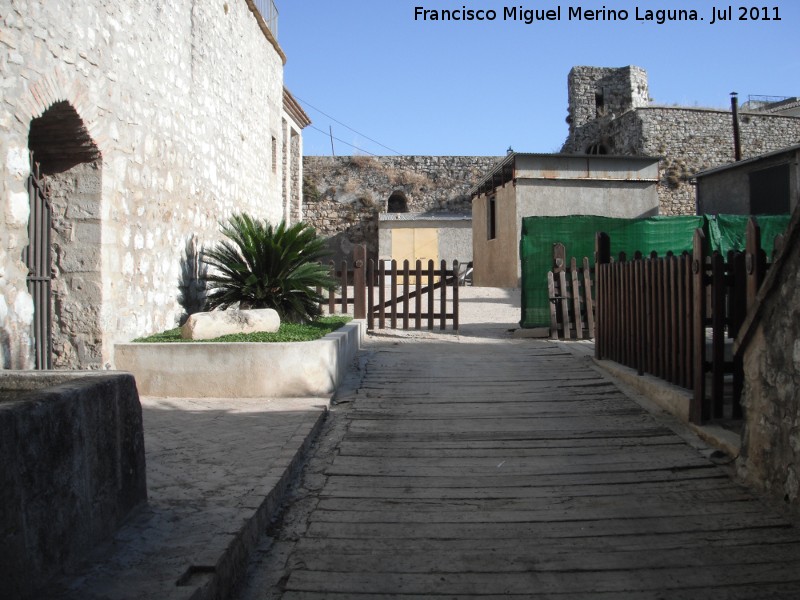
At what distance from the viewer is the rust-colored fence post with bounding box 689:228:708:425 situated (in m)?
5.13

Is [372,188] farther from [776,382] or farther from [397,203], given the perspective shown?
[776,382]

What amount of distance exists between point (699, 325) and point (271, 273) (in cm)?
511

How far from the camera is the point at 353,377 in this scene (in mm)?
7500

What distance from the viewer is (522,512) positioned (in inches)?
152

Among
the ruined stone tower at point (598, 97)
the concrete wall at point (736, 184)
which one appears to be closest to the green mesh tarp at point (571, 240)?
the concrete wall at point (736, 184)

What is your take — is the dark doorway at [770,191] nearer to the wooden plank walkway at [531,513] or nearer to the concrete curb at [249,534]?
the wooden plank walkway at [531,513]

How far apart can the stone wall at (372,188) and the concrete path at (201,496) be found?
953 inches

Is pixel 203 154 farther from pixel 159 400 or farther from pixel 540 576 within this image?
pixel 540 576

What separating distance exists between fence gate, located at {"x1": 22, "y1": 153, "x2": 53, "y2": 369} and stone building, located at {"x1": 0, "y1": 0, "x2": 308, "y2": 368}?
3cm

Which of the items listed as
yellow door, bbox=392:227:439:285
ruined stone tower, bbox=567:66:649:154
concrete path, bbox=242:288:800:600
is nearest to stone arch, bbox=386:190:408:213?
yellow door, bbox=392:227:439:285

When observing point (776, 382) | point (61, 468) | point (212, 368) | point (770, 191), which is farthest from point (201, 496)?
point (770, 191)

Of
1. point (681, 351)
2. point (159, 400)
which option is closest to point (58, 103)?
point (159, 400)

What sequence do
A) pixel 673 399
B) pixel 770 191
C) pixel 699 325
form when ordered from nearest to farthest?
pixel 699 325
pixel 673 399
pixel 770 191

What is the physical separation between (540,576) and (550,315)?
7.69 metres
